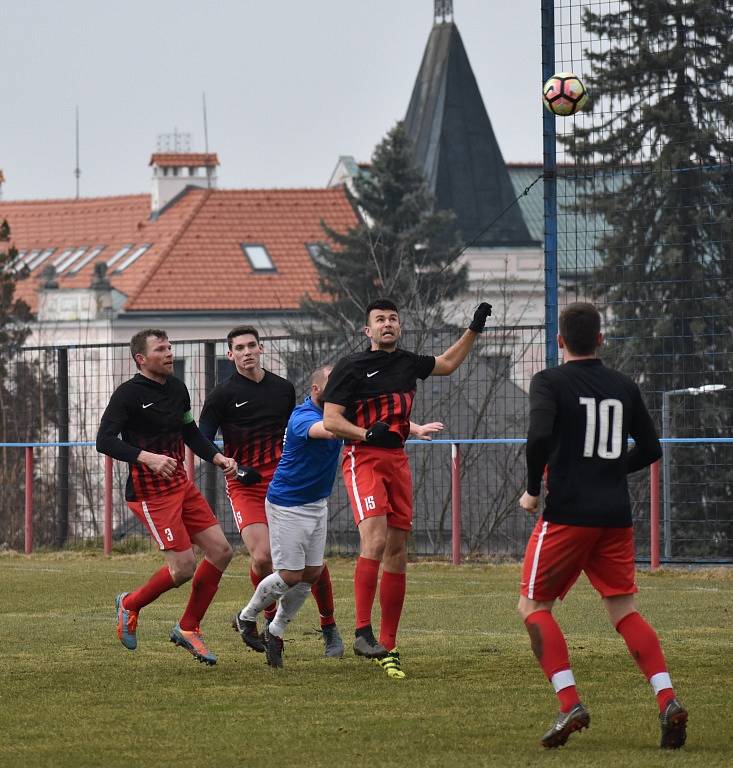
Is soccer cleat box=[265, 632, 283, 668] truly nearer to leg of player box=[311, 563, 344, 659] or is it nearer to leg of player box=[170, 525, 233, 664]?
leg of player box=[170, 525, 233, 664]

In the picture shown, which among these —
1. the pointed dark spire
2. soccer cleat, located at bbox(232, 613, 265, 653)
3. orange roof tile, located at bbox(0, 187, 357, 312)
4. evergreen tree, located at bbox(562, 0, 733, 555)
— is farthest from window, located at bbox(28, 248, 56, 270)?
soccer cleat, located at bbox(232, 613, 265, 653)

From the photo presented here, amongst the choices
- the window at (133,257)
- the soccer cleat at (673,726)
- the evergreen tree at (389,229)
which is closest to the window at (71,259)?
the window at (133,257)

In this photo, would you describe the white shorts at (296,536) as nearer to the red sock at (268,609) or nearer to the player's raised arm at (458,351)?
the red sock at (268,609)

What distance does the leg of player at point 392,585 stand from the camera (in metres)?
9.57

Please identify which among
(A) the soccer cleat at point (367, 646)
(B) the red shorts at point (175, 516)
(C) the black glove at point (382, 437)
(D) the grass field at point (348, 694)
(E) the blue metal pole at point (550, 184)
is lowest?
(D) the grass field at point (348, 694)

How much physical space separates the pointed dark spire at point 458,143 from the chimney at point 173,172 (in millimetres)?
7732

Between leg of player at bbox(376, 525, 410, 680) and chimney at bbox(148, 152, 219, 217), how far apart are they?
172ft

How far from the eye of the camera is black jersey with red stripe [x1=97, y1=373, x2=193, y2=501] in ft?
33.0

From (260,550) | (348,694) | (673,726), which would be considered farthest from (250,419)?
(673,726)

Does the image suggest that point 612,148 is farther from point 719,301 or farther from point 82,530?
point 82,530

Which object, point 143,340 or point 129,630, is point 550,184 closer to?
point 143,340

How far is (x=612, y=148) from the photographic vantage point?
1892 cm

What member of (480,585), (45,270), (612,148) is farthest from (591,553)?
(45,270)

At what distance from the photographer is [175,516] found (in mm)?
10188
